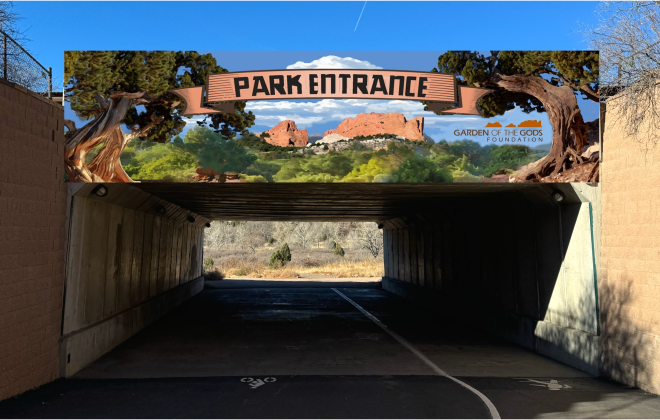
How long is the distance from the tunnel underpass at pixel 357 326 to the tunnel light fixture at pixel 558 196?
144 mm

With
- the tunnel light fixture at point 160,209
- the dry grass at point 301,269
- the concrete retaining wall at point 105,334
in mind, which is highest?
the tunnel light fixture at point 160,209

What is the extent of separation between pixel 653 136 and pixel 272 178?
6.68 metres

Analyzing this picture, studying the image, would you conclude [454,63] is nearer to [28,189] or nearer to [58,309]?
[28,189]

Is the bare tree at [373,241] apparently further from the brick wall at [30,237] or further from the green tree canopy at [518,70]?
the brick wall at [30,237]

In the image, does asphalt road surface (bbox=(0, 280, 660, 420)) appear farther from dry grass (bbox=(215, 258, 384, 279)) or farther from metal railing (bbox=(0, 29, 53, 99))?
dry grass (bbox=(215, 258, 384, 279))

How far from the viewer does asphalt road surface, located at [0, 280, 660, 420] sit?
7.62m

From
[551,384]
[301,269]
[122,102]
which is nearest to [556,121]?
[551,384]

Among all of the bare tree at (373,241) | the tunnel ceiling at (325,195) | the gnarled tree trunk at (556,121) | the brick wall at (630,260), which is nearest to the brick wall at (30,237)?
the tunnel ceiling at (325,195)

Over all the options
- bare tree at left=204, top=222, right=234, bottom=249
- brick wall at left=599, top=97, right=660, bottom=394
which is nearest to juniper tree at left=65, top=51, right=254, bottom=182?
brick wall at left=599, top=97, right=660, bottom=394

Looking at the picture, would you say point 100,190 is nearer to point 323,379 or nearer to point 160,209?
point 323,379

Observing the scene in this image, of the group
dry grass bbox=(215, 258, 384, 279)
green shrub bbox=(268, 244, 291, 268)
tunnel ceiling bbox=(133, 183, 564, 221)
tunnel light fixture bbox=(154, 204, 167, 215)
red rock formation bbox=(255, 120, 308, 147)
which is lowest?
dry grass bbox=(215, 258, 384, 279)

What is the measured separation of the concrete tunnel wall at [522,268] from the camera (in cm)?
1059

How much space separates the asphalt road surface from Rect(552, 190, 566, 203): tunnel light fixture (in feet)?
11.1

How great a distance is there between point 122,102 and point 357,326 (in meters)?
9.39
